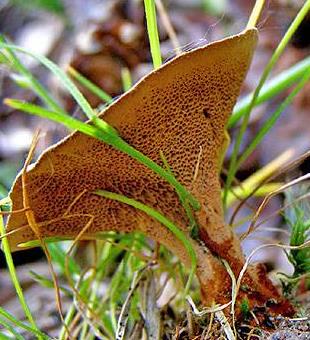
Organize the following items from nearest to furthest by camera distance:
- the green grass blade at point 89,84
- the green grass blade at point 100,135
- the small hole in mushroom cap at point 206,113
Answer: the green grass blade at point 100,135 < the small hole in mushroom cap at point 206,113 < the green grass blade at point 89,84

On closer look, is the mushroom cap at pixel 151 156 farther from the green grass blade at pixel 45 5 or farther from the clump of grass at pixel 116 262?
the green grass blade at pixel 45 5

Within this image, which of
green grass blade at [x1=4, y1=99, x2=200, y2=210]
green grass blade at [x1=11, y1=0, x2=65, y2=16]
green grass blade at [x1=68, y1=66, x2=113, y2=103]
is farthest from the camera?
green grass blade at [x1=11, y1=0, x2=65, y2=16]

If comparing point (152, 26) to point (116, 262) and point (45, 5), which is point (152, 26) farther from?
point (45, 5)

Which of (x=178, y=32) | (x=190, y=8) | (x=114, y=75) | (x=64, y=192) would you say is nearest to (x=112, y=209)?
(x=64, y=192)

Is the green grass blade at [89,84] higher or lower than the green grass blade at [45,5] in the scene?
lower

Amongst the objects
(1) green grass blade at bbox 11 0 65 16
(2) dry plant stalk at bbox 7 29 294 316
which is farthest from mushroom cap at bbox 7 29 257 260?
(1) green grass blade at bbox 11 0 65 16

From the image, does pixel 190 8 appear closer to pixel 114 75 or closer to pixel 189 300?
pixel 114 75

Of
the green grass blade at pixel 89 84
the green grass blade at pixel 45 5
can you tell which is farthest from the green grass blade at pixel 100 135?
the green grass blade at pixel 45 5

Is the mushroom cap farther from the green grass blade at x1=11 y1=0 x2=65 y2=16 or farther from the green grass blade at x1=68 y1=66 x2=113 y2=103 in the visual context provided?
the green grass blade at x1=11 y1=0 x2=65 y2=16

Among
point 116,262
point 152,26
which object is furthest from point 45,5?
point 152,26
